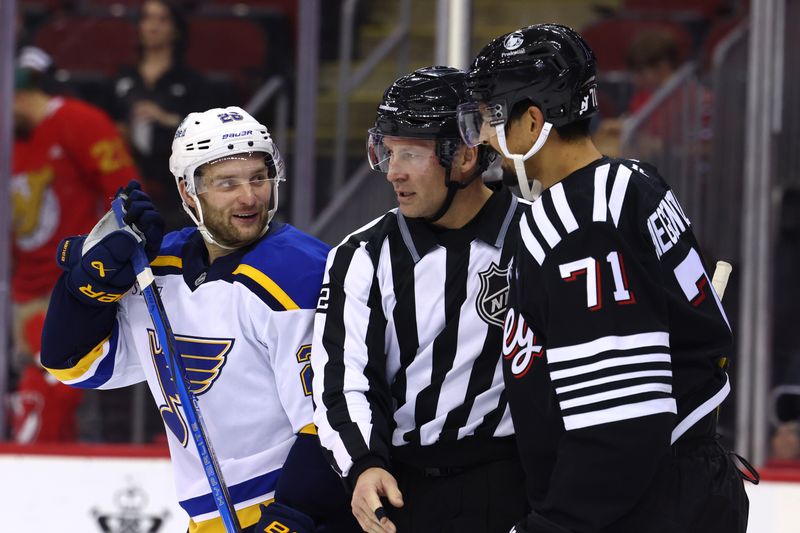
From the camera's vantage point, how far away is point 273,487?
2008 mm

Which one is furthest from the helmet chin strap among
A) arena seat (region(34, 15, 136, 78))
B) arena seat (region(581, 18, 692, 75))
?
arena seat (region(34, 15, 136, 78))

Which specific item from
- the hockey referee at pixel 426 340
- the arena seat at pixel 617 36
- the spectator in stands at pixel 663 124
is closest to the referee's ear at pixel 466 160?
the hockey referee at pixel 426 340

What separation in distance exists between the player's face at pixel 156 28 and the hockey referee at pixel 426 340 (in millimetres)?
2596

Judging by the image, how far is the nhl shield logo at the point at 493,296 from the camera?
6.17 ft

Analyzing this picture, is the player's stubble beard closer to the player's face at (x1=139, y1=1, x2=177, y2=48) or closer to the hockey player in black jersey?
the hockey player in black jersey

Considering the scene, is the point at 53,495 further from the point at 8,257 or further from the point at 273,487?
the point at 273,487

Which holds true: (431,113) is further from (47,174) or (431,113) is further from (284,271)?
(47,174)

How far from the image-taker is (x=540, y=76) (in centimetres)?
166

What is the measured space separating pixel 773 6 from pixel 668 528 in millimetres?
2153

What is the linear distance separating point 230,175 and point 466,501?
638mm

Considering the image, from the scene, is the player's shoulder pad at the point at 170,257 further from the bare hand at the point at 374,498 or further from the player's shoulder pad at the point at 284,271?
the bare hand at the point at 374,498

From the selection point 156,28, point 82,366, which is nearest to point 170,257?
point 82,366

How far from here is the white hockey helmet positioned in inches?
80.0

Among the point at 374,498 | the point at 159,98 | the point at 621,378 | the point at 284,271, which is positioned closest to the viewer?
the point at 621,378
